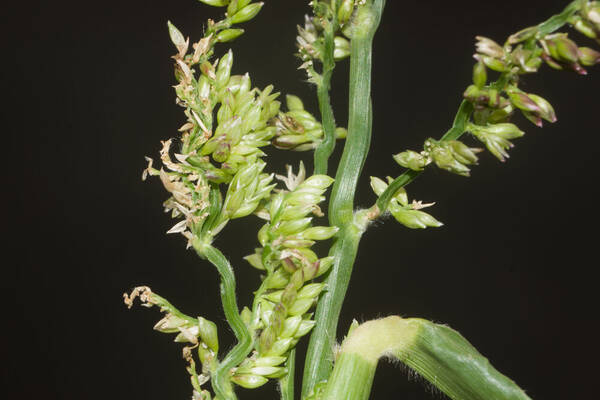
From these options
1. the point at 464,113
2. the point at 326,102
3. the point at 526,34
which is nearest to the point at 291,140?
the point at 326,102

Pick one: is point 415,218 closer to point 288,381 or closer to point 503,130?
point 503,130

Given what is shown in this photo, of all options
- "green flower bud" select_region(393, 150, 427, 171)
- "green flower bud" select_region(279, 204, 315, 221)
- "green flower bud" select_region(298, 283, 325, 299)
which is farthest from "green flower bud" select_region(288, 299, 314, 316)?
"green flower bud" select_region(393, 150, 427, 171)

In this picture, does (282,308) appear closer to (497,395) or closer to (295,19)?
(497,395)

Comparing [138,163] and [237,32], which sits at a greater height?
[237,32]

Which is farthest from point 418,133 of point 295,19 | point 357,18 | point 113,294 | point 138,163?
point 357,18

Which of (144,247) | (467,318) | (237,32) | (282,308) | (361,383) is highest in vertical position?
A: (237,32)

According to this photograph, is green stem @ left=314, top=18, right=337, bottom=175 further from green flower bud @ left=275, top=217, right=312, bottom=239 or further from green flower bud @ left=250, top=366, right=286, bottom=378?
green flower bud @ left=250, top=366, right=286, bottom=378

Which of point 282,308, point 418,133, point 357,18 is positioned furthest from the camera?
point 418,133
